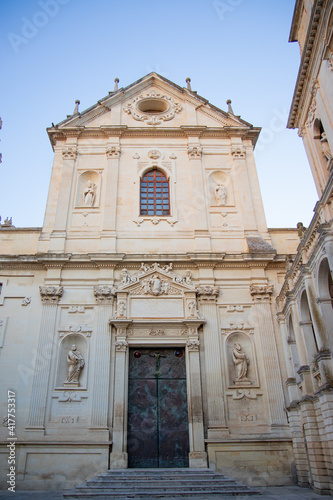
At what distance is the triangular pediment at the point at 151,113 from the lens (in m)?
19.4

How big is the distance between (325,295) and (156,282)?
20.8ft

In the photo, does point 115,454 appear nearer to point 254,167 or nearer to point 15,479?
point 15,479

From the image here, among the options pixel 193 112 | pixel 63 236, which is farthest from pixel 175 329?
pixel 193 112

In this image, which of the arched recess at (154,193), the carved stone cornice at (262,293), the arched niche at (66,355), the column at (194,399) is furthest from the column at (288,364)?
the arched niche at (66,355)

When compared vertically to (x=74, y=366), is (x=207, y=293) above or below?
above

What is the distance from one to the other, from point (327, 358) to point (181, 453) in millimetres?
5881

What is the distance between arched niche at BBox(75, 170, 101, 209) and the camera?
57.0ft

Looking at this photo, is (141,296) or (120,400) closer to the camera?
A: (120,400)

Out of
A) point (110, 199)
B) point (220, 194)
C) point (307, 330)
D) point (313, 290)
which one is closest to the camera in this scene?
point (313, 290)

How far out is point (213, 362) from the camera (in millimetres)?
14055

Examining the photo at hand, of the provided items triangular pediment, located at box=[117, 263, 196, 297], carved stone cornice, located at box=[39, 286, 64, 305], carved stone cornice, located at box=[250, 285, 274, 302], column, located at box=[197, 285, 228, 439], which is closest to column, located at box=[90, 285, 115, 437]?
triangular pediment, located at box=[117, 263, 196, 297]

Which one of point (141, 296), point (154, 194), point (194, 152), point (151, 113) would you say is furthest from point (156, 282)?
point (151, 113)

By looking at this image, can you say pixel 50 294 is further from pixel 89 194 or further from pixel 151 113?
pixel 151 113

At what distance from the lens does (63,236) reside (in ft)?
53.6
